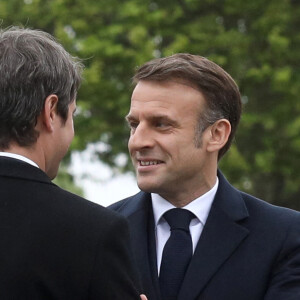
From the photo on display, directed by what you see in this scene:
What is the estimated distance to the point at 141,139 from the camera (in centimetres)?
428

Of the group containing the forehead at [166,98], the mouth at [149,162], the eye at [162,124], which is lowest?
the mouth at [149,162]

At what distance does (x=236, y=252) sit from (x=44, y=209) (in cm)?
126

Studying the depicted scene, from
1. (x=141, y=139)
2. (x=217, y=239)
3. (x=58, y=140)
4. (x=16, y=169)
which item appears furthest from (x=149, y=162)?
(x=16, y=169)

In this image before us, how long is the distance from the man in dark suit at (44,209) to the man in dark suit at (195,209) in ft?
3.01

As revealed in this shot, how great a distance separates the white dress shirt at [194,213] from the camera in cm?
430

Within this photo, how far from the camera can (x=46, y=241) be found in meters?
3.16

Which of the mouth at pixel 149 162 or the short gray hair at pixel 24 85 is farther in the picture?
the mouth at pixel 149 162

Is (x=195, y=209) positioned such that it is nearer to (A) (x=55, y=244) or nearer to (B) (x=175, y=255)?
(B) (x=175, y=255)

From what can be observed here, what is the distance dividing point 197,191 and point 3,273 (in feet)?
4.73

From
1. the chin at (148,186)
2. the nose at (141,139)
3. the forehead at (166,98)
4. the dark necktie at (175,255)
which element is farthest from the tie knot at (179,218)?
the forehead at (166,98)

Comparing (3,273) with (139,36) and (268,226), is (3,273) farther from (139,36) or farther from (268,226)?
(139,36)

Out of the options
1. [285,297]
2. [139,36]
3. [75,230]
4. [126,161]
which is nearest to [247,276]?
[285,297]

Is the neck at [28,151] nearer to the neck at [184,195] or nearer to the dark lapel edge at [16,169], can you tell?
the dark lapel edge at [16,169]

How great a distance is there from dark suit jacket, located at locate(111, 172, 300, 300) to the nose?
0.30 m
